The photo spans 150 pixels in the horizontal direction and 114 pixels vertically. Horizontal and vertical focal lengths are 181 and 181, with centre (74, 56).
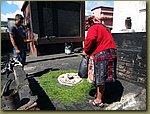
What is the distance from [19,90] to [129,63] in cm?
290

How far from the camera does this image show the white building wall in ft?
17.2

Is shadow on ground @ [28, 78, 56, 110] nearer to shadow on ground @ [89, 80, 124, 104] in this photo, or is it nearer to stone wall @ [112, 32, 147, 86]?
shadow on ground @ [89, 80, 124, 104]

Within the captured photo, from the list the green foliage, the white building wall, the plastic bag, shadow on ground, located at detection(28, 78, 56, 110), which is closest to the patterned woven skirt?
the plastic bag

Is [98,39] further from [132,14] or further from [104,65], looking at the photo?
[132,14]

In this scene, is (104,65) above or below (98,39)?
below

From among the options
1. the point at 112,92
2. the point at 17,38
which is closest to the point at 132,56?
the point at 112,92

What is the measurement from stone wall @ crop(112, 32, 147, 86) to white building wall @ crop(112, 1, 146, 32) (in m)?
0.40

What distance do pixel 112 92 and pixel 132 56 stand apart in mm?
1140

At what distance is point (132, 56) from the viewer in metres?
4.73

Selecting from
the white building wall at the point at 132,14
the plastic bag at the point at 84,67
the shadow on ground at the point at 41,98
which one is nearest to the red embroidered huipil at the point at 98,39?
the plastic bag at the point at 84,67

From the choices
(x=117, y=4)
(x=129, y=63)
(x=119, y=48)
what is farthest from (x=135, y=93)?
(x=117, y=4)

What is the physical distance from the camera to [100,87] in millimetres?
3590

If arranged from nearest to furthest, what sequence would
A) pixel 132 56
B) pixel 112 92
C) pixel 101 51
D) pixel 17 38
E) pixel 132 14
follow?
pixel 101 51 → pixel 112 92 → pixel 132 56 → pixel 17 38 → pixel 132 14

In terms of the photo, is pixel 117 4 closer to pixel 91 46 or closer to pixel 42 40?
pixel 91 46
